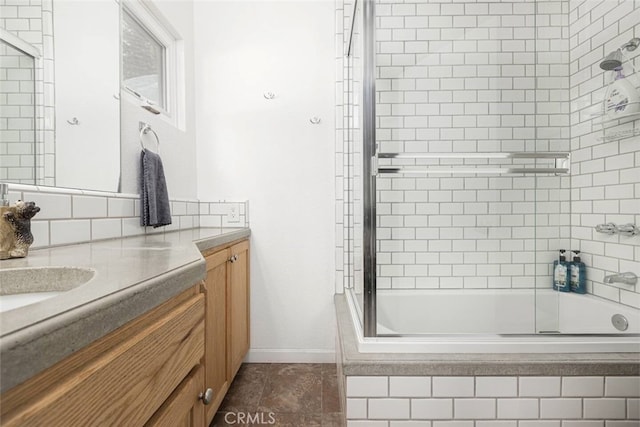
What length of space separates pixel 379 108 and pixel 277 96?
956 millimetres

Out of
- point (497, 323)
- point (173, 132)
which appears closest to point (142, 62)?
point (173, 132)

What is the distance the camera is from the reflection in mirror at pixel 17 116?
88 centimetres

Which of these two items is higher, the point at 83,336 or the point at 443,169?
the point at 443,169

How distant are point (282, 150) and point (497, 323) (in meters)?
1.60

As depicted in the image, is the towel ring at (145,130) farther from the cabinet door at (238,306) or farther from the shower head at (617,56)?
the shower head at (617,56)

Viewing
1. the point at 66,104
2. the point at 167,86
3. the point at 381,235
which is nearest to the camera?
the point at 66,104

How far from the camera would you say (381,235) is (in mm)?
1456

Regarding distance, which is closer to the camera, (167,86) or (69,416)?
(69,416)

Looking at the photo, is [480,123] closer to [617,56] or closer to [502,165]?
[502,165]

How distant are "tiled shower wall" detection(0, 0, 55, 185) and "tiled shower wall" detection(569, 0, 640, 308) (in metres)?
2.32

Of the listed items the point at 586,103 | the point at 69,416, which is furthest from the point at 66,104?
the point at 586,103

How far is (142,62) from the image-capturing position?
1.78 meters

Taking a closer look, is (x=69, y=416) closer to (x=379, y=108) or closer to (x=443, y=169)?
(x=379, y=108)

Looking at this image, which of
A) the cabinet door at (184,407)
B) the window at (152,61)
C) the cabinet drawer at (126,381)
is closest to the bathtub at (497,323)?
the cabinet door at (184,407)
